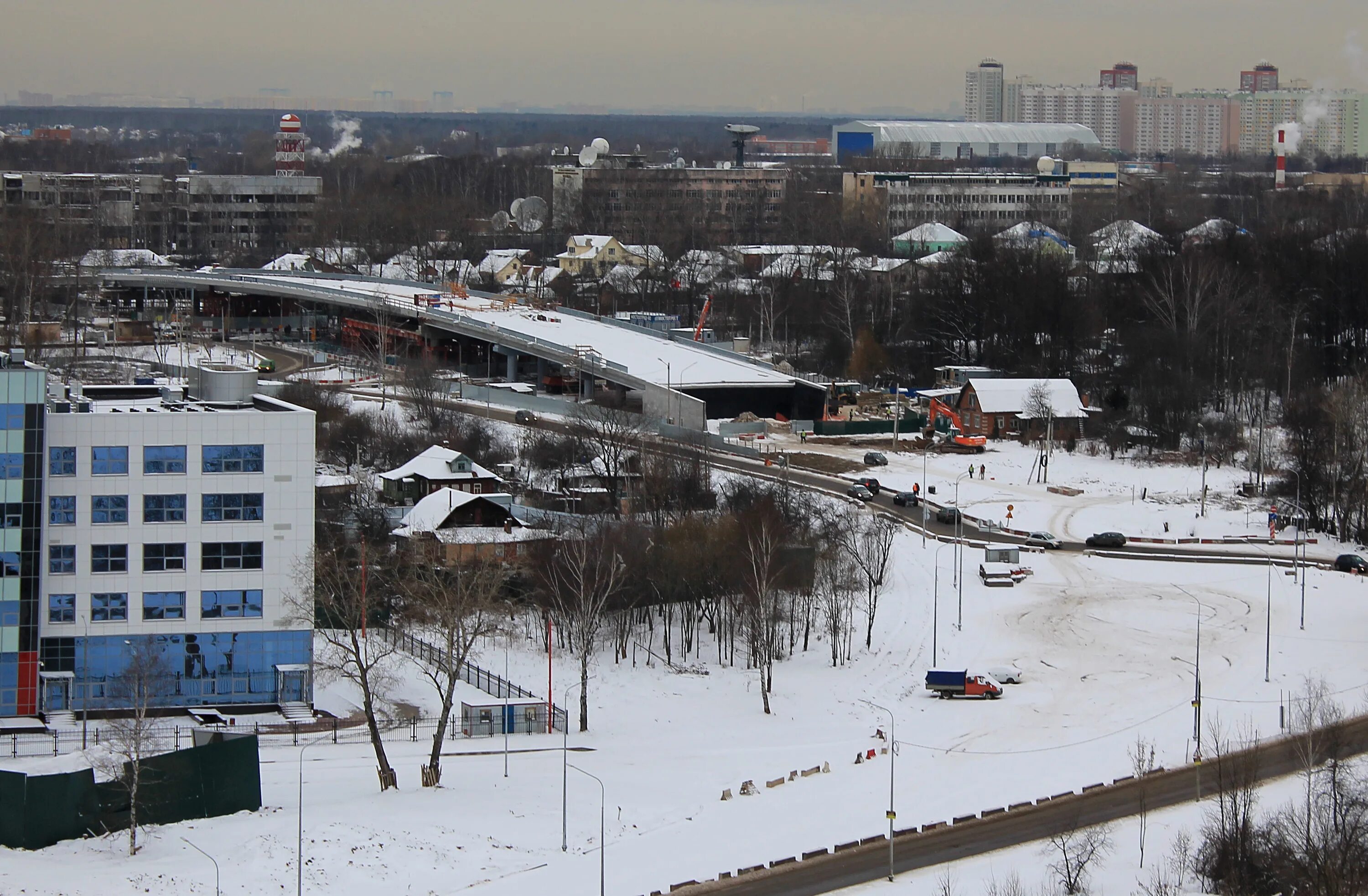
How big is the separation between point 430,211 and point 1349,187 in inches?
2508

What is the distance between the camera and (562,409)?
70.1 m

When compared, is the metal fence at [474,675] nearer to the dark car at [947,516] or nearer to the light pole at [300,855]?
the light pole at [300,855]

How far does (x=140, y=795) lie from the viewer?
28859 millimetres

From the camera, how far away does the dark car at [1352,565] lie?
164 feet

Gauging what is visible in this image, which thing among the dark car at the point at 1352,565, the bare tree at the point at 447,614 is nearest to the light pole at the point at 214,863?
the bare tree at the point at 447,614

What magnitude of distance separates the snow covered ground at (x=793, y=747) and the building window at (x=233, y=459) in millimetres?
4679

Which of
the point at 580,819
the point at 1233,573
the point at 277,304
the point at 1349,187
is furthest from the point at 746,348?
the point at 1349,187

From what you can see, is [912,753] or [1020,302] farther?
[1020,302]

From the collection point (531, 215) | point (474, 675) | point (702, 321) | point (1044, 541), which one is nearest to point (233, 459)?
point (474, 675)

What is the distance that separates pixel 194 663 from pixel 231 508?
117 inches

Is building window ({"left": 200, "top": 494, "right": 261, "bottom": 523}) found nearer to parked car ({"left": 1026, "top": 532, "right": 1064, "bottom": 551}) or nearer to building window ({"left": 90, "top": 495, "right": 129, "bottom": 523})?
building window ({"left": 90, "top": 495, "right": 129, "bottom": 523})

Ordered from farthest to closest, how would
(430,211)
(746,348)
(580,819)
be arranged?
(430,211) < (746,348) < (580,819)

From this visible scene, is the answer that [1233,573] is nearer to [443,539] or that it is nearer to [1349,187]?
[443,539]

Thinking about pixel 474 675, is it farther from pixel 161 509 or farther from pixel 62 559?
pixel 62 559
